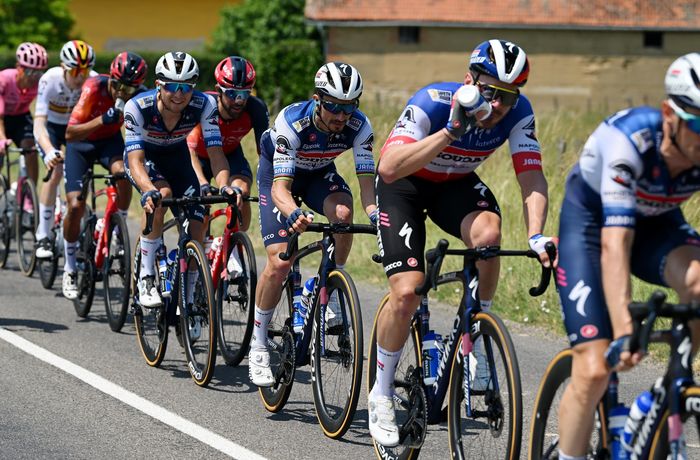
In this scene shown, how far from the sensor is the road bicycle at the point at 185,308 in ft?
25.9

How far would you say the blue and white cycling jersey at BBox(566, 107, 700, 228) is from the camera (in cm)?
442

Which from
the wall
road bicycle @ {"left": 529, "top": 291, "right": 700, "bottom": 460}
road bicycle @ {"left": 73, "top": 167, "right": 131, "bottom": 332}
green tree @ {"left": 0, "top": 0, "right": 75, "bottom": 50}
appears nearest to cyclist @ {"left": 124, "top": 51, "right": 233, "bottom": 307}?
road bicycle @ {"left": 73, "top": 167, "right": 131, "bottom": 332}

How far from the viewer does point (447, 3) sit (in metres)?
53.3

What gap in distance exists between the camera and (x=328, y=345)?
6.90 metres

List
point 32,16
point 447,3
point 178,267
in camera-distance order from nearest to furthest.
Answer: point 178,267 < point 447,3 < point 32,16

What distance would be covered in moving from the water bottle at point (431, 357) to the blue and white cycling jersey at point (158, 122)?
3247 mm

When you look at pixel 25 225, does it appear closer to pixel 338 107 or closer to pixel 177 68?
pixel 177 68

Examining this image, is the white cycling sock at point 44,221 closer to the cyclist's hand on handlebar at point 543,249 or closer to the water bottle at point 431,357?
the water bottle at point 431,357

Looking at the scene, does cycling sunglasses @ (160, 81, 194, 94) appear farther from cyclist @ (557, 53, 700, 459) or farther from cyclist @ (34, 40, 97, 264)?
cyclist @ (557, 53, 700, 459)

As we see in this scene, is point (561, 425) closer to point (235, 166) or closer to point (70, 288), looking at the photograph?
point (235, 166)

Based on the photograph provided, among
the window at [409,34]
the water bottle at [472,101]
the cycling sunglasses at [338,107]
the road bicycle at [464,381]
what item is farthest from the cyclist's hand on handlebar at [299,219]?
the window at [409,34]

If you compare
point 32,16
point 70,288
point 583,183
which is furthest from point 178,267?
point 32,16

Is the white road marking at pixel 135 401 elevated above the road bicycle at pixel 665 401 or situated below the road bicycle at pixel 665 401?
below

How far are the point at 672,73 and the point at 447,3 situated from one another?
1969 inches
